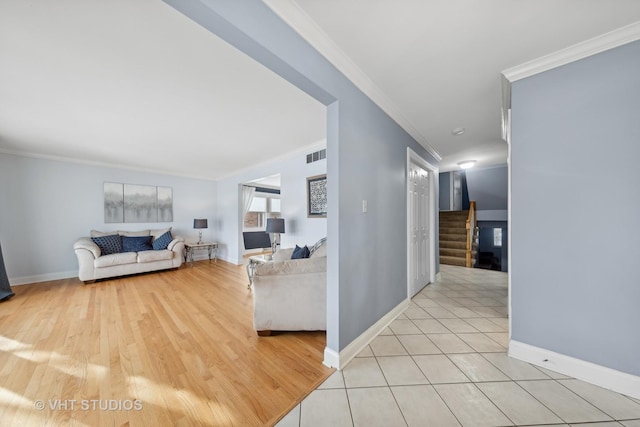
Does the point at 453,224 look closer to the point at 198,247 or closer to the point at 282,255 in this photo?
the point at 282,255

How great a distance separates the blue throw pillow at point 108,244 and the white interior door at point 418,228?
5533 millimetres

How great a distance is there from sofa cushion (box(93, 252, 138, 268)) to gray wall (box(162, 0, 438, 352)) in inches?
181

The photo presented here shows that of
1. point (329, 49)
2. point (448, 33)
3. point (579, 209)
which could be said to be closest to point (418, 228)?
point (579, 209)

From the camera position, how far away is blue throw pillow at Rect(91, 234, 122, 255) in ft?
14.1

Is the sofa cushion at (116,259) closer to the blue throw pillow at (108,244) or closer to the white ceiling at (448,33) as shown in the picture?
the blue throw pillow at (108,244)

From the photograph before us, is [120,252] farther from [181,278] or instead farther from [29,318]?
[29,318]

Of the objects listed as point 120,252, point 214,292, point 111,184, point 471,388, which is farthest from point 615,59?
point 111,184

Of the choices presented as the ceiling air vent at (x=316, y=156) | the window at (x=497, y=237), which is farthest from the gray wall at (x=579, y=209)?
the window at (x=497, y=237)

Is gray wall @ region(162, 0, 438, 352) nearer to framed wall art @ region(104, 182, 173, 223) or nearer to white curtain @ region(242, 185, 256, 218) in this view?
white curtain @ region(242, 185, 256, 218)

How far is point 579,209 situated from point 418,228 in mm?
1817

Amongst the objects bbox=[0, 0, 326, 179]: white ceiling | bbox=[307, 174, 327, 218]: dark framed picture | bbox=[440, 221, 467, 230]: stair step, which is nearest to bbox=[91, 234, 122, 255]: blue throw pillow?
bbox=[0, 0, 326, 179]: white ceiling

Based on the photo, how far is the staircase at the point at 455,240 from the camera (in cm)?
517

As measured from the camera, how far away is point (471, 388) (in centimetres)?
150

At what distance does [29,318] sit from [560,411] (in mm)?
5015
